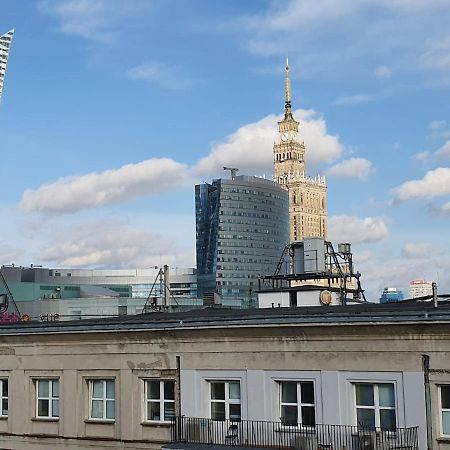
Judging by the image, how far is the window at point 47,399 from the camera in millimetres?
29500

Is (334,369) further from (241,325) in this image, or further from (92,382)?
(92,382)

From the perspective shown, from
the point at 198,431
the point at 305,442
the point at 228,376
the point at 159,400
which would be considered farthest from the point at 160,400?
the point at 305,442

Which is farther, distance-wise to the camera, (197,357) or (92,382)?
(92,382)

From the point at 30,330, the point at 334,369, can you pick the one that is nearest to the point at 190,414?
the point at 334,369

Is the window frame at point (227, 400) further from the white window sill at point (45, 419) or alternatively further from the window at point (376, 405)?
the white window sill at point (45, 419)

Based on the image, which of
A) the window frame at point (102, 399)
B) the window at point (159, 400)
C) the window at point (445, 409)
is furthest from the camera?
the window frame at point (102, 399)

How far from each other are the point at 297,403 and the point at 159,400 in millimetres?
5347

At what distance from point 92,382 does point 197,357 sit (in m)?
4.82

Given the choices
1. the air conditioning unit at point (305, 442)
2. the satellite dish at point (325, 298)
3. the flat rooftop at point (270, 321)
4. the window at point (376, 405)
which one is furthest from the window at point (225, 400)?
the satellite dish at point (325, 298)

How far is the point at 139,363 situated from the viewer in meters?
27.7

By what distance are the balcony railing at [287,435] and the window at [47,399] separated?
5.75 m

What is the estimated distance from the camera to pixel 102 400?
1125 inches

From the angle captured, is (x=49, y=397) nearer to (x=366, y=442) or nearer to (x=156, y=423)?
(x=156, y=423)

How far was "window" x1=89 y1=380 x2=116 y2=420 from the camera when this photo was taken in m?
28.3
